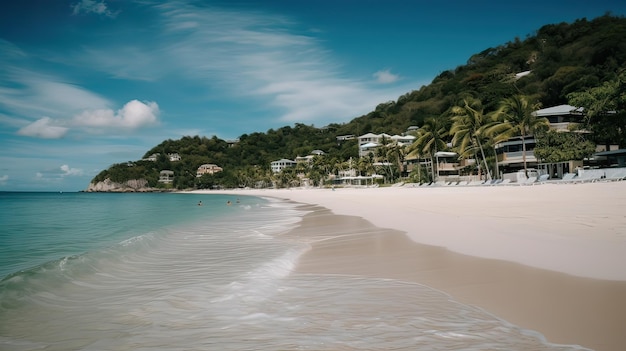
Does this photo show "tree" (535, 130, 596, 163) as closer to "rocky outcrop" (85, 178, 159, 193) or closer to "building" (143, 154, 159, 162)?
"rocky outcrop" (85, 178, 159, 193)

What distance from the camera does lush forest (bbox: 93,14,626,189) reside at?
32906 millimetres

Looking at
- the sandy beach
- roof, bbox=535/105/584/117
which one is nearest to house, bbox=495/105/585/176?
roof, bbox=535/105/584/117

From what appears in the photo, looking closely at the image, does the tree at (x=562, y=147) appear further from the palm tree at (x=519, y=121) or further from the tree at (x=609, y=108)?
the palm tree at (x=519, y=121)

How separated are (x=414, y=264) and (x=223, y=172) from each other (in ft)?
408

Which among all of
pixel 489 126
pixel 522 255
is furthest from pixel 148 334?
pixel 489 126

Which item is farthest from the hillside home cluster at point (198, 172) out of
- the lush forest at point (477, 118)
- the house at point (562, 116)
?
the house at point (562, 116)

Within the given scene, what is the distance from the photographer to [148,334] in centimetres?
366

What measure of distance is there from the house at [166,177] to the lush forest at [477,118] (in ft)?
8.12

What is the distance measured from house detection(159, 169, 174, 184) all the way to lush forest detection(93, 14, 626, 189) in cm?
248

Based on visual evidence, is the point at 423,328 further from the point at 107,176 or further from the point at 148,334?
the point at 107,176

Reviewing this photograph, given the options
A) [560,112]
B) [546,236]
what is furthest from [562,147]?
[546,236]

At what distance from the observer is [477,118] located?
38156 millimetres

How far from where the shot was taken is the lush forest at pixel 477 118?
3291 centimetres

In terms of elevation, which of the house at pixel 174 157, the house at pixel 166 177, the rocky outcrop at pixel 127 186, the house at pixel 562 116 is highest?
the house at pixel 174 157
